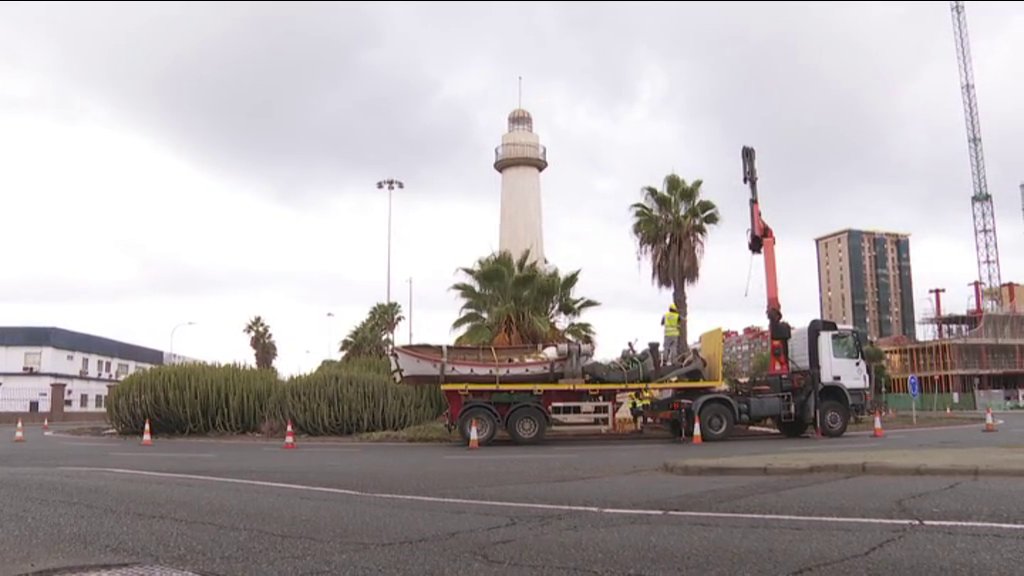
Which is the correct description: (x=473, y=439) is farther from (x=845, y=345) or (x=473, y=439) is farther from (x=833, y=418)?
(x=845, y=345)

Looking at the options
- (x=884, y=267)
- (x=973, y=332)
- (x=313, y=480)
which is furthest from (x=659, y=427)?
(x=884, y=267)

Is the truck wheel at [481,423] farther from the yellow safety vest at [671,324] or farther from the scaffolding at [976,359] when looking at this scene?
the scaffolding at [976,359]

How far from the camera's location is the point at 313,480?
36.4 ft

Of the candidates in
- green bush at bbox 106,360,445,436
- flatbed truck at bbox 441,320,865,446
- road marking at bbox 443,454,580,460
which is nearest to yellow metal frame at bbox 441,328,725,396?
flatbed truck at bbox 441,320,865,446

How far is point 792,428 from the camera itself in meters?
21.6

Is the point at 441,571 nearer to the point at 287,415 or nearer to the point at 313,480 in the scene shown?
the point at 313,480

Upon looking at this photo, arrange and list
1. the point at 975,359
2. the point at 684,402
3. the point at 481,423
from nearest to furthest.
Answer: the point at 481,423 < the point at 684,402 < the point at 975,359

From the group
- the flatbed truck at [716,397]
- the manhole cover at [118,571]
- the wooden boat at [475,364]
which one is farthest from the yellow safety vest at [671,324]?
the manhole cover at [118,571]

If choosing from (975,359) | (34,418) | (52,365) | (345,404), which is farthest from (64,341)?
(975,359)

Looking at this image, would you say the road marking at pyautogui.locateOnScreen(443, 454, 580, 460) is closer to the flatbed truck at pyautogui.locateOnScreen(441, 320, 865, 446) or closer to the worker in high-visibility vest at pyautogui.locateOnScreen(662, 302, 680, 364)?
the flatbed truck at pyautogui.locateOnScreen(441, 320, 865, 446)

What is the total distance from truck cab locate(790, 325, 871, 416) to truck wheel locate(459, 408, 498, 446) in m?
8.18

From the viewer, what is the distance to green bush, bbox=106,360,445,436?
2420 cm

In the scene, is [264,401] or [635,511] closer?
[635,511]

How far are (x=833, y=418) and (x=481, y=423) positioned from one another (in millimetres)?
8993
